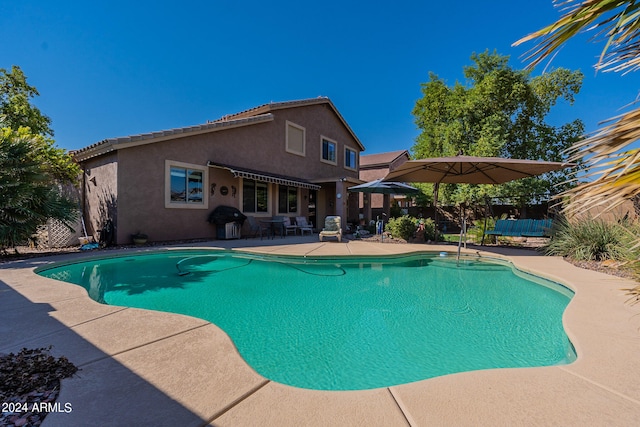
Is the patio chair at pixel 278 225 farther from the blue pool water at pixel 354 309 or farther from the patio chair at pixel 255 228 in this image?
the blue pool water at pixel 354 309

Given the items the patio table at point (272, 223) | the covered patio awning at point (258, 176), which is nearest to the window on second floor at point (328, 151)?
the covered patio awning at point (258, 176)

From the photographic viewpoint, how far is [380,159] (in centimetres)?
3341

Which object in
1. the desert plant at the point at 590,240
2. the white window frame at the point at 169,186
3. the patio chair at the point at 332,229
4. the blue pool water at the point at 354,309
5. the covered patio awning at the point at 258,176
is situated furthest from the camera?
the covered patio awning at the point at 258,176

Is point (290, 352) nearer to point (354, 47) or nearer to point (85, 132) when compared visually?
point (354, 47)

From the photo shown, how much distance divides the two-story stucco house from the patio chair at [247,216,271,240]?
2.63ft

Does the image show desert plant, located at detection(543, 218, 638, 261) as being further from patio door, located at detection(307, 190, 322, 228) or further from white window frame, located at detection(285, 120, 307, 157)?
white window frame, located at detection(285, 120, 307, 157)

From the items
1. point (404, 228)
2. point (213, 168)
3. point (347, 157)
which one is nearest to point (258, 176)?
point (213, 168)

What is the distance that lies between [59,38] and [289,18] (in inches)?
431

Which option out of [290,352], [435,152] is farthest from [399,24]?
[290,352]

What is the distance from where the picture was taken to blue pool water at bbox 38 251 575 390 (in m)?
3.54

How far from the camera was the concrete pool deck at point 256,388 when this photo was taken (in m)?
1.95

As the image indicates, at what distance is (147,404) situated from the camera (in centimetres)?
204

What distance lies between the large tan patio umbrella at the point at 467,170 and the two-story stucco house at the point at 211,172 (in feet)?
19.2

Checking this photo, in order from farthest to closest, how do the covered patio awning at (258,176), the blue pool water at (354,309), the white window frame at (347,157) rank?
the white window frame at (347,157)
the covered patio awning at (258,176)
the blue pool water at (354,309)
